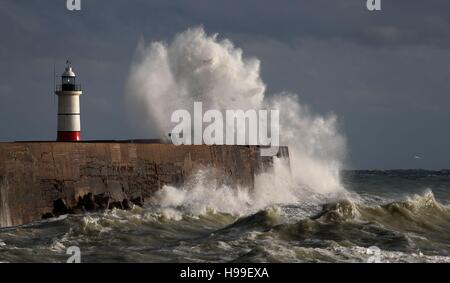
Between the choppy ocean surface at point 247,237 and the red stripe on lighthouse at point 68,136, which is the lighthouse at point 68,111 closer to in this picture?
the red stripe on lighthouse at point 68,136

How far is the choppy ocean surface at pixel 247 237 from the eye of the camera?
8281mm

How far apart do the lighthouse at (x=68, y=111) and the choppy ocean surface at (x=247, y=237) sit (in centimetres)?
496

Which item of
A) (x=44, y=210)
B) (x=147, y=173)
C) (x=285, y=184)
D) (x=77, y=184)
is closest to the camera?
(x=44, y=210)

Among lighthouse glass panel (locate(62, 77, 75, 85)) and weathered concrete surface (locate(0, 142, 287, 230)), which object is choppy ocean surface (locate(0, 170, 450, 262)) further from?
lighthouse glass panel (locate(62, 77, 75, 85))

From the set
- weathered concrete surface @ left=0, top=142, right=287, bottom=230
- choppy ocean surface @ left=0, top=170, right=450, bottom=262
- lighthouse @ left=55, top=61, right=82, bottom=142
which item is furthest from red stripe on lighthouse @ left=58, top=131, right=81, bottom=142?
choppy ocean surface @ left=0, top=170, right=450, bottom=262

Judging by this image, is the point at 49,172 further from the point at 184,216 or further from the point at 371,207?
the point at 371,207

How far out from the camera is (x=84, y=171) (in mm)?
12266

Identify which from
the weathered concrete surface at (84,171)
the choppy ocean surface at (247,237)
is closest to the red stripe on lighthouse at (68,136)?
the weathered concrete surface at (84,171)

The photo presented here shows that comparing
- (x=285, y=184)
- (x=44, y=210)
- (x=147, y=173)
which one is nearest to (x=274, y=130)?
(x=285, y=184)

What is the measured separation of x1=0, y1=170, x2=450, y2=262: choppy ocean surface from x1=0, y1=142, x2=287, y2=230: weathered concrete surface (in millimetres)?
522

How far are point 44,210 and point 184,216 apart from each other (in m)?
2.08

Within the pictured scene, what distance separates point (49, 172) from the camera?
11.5m
